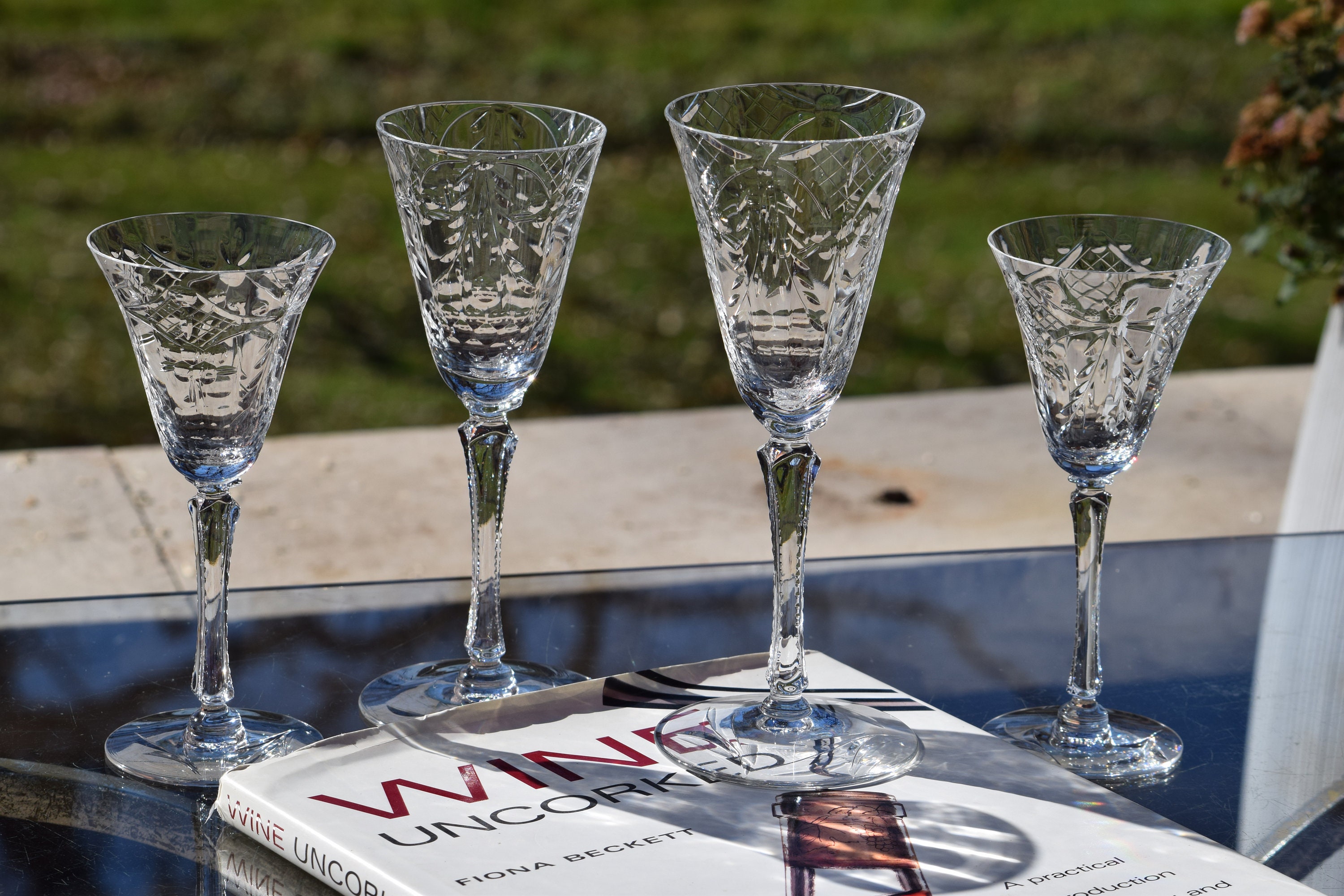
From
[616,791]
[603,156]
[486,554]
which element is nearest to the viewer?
[616,791]

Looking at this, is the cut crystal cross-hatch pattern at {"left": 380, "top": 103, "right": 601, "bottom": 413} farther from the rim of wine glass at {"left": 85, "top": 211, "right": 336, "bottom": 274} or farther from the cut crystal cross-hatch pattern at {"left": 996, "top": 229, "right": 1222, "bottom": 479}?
the cut crystal cross-hatch pattern at {"left": 996, "top": 229, "right": 1222, "bottom": 479}

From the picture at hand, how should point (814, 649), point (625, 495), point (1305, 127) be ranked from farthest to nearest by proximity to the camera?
point (625, 495) → point (1305, 127) → point (814, 649)

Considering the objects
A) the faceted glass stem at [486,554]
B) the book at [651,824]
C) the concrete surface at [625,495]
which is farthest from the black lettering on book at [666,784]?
the concrete surface at [625,495]

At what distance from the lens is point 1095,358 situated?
1121 mm

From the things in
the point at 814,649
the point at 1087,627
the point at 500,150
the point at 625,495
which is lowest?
the point at 625,495

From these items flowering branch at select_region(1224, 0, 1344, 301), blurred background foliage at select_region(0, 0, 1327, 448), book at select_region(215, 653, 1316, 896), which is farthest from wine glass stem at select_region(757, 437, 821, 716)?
blurred background foliage at select_region(0, 0, 1327, 448)

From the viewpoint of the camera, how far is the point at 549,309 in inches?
48.5

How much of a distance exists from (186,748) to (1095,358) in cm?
71

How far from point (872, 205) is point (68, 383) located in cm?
404

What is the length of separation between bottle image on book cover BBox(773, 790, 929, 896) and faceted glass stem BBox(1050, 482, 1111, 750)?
244mm

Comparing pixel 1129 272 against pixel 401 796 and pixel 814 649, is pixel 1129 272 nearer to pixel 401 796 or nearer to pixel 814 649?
pixel 814 649

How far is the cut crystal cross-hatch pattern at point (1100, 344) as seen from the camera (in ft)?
3.61

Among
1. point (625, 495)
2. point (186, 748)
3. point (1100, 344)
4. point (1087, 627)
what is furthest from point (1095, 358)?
point (625, 495)

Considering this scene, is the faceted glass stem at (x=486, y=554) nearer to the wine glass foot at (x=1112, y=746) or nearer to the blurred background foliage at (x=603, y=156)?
the wine glass foot at (x=1112, y=746)
